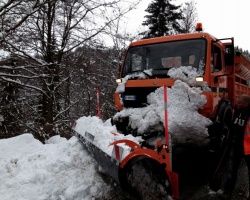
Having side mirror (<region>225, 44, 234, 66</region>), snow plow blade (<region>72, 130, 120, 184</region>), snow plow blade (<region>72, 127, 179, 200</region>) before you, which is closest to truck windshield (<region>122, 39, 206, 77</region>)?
side mirror (<region>225, 44, 234, 66</region>)

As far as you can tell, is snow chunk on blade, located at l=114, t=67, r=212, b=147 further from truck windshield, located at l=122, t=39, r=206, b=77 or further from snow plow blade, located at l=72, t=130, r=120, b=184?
snow plow blade, located at l=72, t=130, r=120, b=184

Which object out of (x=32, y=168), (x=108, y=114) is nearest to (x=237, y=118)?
(x=32, y=168)

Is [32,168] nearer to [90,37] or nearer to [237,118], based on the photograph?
[237,118]

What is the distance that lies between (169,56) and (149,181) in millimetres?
2936

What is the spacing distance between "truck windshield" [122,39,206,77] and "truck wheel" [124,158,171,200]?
7.84ft

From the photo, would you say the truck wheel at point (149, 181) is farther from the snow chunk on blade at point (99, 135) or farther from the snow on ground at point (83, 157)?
the snow on ground at point (83, 157)

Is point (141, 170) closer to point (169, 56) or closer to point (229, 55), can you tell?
point (169, 56)

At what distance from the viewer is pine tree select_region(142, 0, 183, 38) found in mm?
23328

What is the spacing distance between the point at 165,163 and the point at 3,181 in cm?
271

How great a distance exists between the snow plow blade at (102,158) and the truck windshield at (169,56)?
6.77ft

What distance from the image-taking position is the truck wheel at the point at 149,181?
409 cm

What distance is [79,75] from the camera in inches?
586

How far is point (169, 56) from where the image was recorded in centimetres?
615

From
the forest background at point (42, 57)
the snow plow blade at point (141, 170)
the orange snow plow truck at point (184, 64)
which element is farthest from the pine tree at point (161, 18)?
the snow plow blade at point (141, 170)
